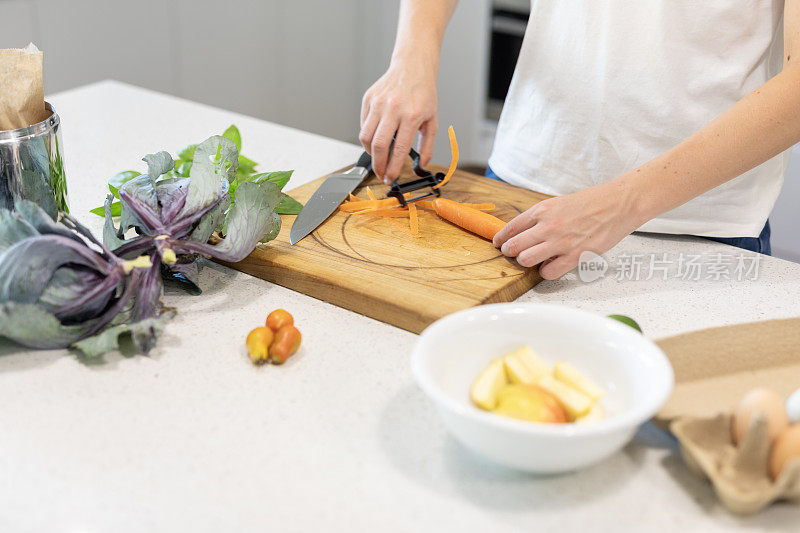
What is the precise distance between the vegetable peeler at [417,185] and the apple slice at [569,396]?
0.61 m

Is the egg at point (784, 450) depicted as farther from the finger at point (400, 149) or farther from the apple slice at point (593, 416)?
the finger at point (400, 149)

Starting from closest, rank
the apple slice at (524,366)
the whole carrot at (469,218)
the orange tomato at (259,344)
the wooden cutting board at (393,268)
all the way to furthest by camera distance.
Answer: the apple slice at (524,366) < the orange tomato at (259,344) < the wooden cutting board at (393,268) < the whole carrot at (469,218)

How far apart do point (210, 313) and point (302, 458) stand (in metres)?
0.33

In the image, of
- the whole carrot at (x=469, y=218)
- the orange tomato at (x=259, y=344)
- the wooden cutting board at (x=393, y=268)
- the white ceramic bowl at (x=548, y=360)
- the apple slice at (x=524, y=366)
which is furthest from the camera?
the whole carrot at (x=469, y=218)

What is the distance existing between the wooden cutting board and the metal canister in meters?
0.27

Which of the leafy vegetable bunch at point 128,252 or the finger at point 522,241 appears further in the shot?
the finger at point 522,241

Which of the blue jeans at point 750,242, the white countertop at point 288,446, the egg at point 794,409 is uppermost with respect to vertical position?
the egg at point 794,409

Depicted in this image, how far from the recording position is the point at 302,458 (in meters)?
0.78

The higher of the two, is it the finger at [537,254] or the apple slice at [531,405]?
the apple slice at [531,405]

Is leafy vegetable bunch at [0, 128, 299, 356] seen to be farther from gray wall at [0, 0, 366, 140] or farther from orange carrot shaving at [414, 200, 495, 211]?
gray wall at [0, 0, 366, 140]

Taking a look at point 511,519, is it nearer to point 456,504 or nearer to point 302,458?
point 456,504

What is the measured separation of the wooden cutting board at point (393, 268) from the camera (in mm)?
1034

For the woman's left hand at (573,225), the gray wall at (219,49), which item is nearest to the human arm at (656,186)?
the woman's left hand at (573,225)

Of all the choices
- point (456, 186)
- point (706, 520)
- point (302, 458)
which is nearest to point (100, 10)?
point (456, 186)
